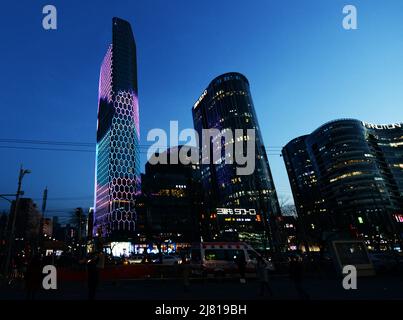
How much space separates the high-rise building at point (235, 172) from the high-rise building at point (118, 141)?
37000 millimetres

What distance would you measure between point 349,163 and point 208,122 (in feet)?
284

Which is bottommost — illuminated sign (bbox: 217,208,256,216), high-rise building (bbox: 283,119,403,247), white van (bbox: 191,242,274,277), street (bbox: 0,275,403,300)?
street (bbox: 0,275,403,300)

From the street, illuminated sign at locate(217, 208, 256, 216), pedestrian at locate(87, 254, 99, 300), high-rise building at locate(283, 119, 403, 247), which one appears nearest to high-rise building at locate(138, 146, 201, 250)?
illuminated sign at locate(217, 208, 256, 216)

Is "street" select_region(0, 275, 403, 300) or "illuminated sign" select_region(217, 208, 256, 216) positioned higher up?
"illuminated sign" select_region(217, 208, 256, 216)

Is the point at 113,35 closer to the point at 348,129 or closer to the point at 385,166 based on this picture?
the point at 348,129

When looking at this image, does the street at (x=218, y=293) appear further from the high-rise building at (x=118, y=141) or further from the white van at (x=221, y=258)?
the high-rise building at (x=118, y=141)

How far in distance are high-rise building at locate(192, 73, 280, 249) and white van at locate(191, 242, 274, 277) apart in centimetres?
8489

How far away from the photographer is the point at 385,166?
150 metres

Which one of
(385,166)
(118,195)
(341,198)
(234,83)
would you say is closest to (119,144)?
(118,195)

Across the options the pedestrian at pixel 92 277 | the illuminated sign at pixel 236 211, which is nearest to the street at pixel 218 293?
the pedestrian at pixel 92 277

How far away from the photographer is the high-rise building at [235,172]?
11875cm

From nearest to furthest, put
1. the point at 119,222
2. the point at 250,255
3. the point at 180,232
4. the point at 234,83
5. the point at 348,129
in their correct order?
the point at 250,255
the point at 180,232
the point at 119,222
the point at 348,129
the point at 234,83

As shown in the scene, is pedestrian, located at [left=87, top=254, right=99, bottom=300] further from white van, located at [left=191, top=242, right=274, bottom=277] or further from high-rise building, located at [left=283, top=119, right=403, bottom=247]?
high-rise building, located at [left=283, top=119, right=403, bottom=247]

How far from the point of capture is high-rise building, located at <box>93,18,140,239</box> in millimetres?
120438
